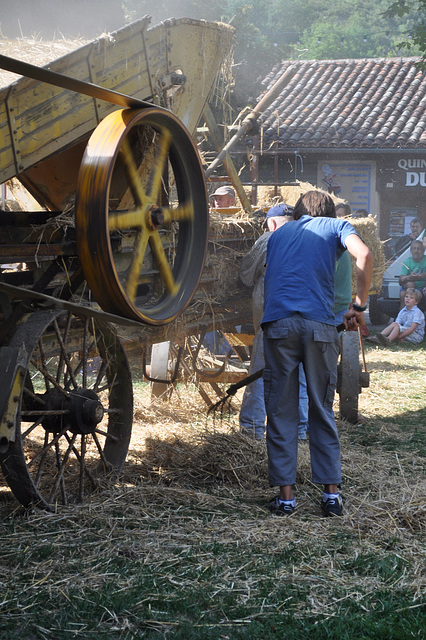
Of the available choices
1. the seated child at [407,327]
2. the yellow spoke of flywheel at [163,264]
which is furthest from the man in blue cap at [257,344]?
the seated child at [407,327]

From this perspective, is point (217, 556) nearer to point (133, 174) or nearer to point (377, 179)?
point (133, 174)

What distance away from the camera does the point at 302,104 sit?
73.7 feet

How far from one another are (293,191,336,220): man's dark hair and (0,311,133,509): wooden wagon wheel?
1.30m

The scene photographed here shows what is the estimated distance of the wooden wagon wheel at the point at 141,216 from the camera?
328 cm

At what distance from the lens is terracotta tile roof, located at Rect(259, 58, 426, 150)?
66.2 feet

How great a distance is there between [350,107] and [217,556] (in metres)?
20.2

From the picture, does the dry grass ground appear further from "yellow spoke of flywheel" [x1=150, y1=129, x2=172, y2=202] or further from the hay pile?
the hay pile

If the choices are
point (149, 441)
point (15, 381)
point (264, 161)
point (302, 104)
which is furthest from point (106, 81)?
point (302, 104)

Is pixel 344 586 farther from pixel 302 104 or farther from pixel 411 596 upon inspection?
pixel 302 104

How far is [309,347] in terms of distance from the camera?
414 cm

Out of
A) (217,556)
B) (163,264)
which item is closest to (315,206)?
(163,264)

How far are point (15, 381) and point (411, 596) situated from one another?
73.9 inches

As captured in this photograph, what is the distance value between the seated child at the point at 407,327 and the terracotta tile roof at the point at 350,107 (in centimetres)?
844

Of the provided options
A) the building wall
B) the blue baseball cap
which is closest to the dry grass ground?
the blue baseball cap
